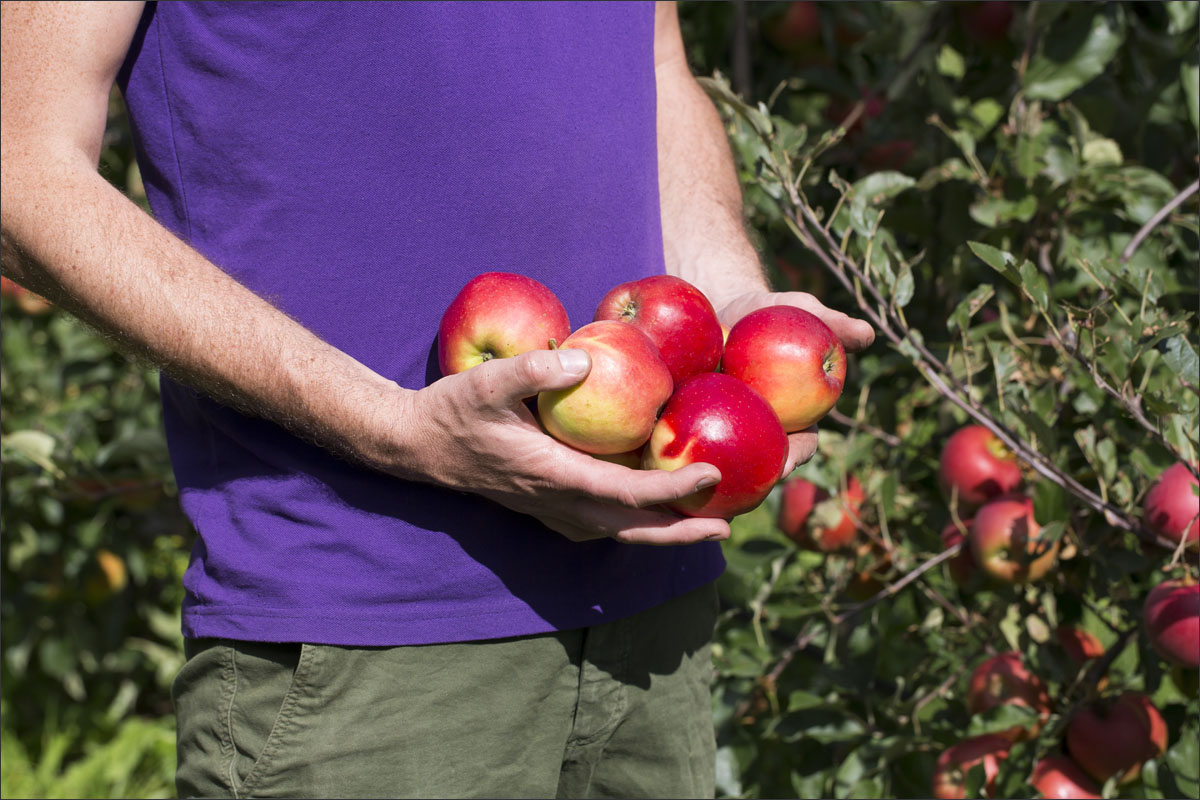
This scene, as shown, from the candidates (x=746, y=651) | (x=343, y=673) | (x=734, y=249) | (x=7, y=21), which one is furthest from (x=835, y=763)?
(x=7, y=21)

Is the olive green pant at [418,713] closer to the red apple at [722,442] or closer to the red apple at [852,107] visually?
the red apple at [722,442]

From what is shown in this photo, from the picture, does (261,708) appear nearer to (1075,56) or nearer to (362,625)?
(362,625)

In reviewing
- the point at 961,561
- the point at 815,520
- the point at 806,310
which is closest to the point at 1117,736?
the point at 961,561

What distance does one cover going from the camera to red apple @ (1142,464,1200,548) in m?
1.38

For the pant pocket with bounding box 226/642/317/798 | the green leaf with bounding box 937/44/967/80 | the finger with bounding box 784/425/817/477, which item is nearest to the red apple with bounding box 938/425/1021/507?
the finger with bounding box 784/425/817/477

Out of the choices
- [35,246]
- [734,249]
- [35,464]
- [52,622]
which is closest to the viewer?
[35,246]

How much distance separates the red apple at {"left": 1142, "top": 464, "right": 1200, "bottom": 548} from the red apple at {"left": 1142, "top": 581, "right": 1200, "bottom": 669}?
7cm

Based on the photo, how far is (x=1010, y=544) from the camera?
1.56m

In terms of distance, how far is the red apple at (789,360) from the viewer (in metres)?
1.17

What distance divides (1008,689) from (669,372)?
0.84m

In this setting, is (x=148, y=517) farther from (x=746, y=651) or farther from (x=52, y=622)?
(x=746, y=651)

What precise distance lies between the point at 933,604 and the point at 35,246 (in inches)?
59.0

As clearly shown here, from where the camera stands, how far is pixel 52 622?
291 centimetres

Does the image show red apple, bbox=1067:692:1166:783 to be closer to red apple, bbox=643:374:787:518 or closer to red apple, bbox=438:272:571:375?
red apple, bbox=643:374:787:518
